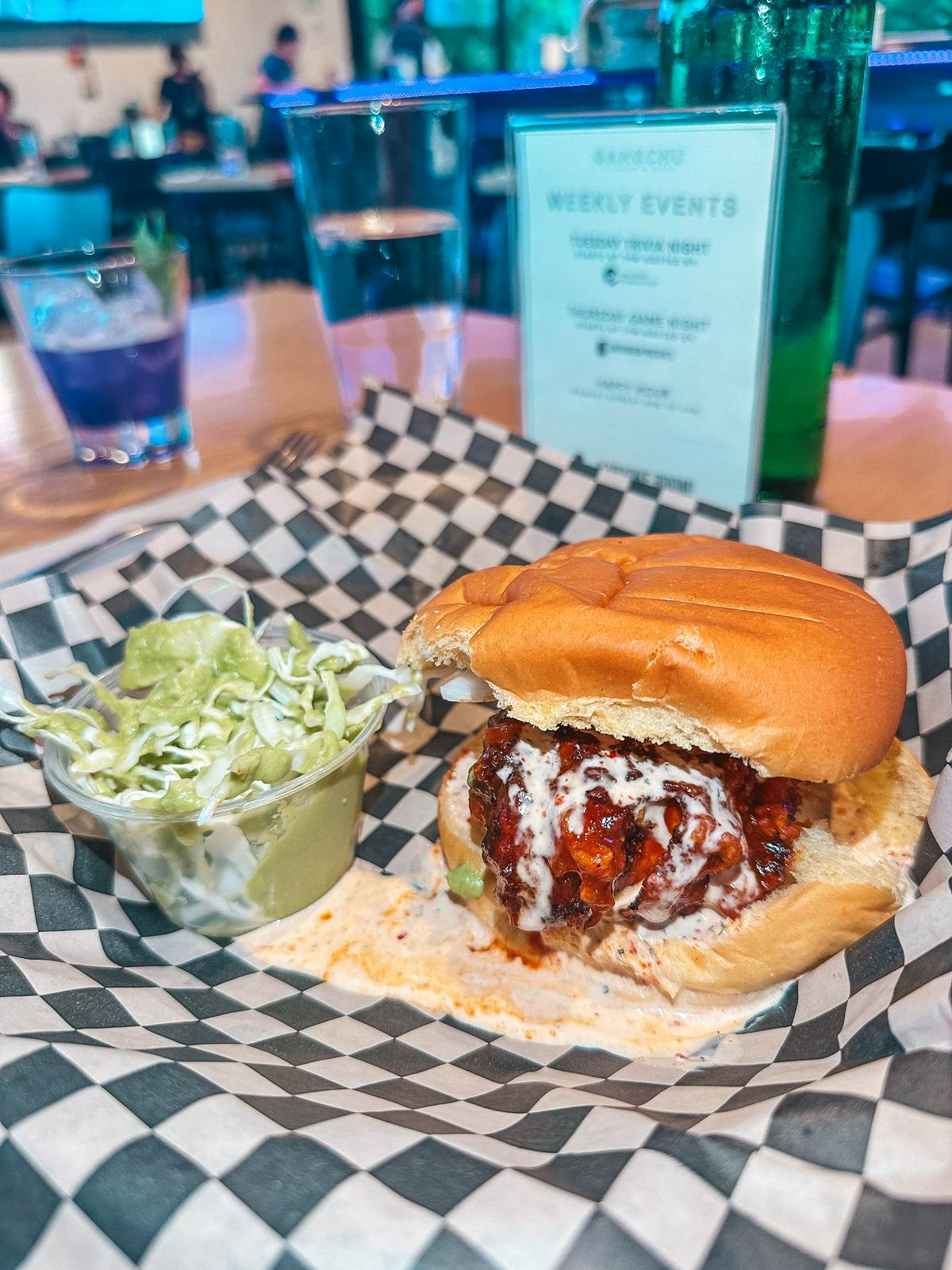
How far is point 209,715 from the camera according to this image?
126 centimetres

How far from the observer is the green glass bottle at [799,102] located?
1396 mm

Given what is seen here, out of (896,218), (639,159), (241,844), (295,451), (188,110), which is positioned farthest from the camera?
(188,110)

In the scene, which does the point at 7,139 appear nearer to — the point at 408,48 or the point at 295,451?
the point at 408,48

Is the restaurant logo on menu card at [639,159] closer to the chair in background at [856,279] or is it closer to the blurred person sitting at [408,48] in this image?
the chair in background at [856,279]

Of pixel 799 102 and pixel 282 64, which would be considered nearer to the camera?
pixel 799 102

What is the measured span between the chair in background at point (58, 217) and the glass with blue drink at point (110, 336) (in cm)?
347

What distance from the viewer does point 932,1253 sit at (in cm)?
67

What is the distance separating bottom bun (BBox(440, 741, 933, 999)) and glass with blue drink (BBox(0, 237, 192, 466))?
1.35m

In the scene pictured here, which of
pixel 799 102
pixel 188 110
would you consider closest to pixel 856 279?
pixel 799 102

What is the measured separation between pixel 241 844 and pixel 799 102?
1405mm

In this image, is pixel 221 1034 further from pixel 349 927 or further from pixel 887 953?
pixel 887 953

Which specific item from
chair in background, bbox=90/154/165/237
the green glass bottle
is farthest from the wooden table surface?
chair in background, bbox=90/154/165/237

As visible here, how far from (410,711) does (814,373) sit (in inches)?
37.4

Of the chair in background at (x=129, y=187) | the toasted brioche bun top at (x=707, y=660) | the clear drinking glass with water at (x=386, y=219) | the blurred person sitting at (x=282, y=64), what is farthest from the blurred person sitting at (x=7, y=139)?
→ the toasted brioche bun top at (x=707, y=660)
